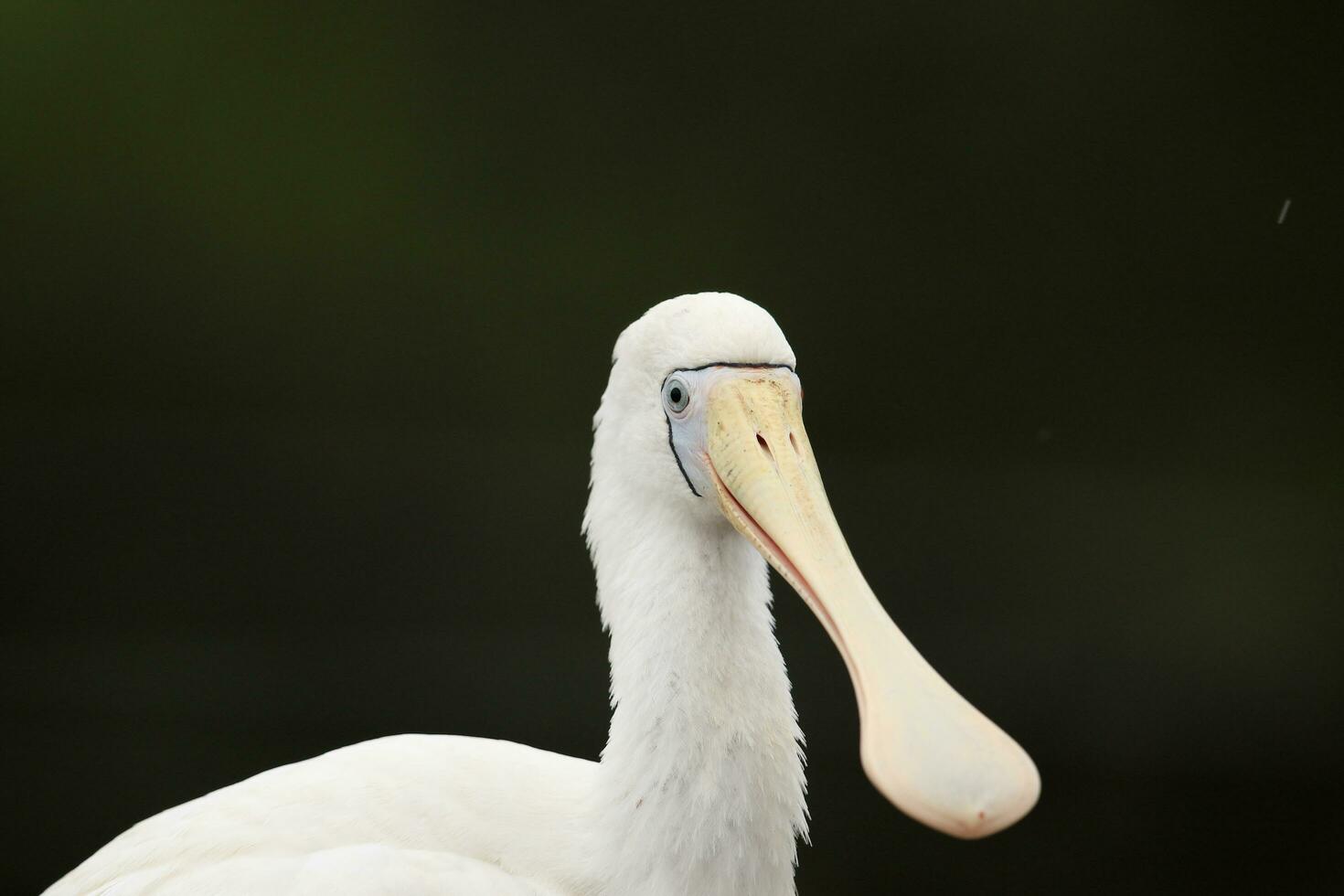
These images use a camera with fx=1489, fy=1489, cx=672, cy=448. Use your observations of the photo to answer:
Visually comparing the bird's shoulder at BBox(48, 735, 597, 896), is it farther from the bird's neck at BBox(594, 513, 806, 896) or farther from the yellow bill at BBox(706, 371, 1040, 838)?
the yellow bill at BBox(706, 371, 1040, 838)

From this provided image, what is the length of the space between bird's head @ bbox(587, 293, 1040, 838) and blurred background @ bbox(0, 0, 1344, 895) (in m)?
1.67

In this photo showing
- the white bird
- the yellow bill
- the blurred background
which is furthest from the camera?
the blurred background

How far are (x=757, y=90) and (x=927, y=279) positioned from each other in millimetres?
558

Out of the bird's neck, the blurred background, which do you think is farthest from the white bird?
the blurred background

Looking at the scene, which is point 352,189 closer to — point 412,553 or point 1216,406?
point 412,553

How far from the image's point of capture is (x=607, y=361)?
3193 mm

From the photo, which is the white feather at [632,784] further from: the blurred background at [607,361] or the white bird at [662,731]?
the blurred background at [607,361]

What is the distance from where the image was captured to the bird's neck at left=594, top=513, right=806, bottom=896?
4.54ft

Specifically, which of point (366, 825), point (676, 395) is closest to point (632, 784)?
point (366, 825)

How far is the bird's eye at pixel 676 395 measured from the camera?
1.42 m

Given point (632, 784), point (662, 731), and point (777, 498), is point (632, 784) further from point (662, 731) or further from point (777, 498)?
point (777, 498)

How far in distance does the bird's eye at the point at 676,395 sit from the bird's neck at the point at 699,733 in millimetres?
107

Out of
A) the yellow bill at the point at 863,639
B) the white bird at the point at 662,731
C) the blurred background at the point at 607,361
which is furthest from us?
the blurred background at the point at 607,361

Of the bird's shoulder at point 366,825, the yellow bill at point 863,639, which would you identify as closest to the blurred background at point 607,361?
the bird's shoulder at point 366,825
